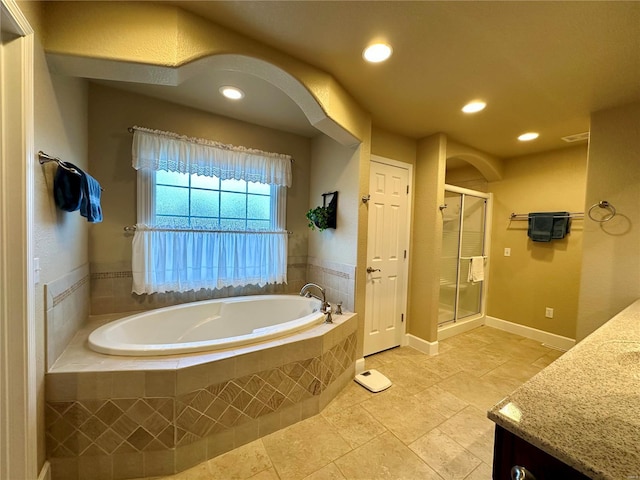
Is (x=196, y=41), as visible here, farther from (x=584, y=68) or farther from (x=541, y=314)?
(x=541, y=314)

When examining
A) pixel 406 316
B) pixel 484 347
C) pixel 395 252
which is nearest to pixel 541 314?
pixel 484 347

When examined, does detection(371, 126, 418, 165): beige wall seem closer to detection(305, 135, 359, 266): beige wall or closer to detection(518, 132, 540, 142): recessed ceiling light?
detection(305, 135, 359, 266): beige wall

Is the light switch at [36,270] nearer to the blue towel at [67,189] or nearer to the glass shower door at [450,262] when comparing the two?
the blue towel at [67,189]

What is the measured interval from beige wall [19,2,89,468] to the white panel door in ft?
7.08

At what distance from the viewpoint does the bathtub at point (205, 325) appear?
4.97 feet

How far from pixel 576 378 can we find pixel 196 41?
2.16 metres

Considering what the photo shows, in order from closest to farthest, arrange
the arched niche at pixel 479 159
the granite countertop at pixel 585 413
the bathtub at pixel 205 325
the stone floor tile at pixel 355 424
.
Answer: the granite countertop at pixel 585 413 < the bathtub at pixel 205 325 < the stone floor tile at pixel 355 424 < the arched niche at pixel 479 159

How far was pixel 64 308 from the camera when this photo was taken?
59.3 inches

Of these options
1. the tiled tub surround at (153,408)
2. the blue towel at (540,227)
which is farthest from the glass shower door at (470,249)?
the tiled tub surround at (153,408)

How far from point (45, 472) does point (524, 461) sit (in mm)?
2016

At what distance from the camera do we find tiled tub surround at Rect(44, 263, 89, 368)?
4.29 feet

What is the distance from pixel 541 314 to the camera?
3.15 metres

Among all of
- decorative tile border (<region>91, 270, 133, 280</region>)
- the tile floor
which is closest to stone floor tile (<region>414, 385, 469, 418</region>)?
the tile floor

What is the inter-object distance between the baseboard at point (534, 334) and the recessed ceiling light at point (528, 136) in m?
2.27
